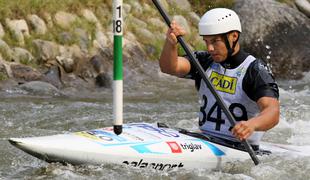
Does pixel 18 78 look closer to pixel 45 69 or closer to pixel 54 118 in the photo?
pixel 45 69

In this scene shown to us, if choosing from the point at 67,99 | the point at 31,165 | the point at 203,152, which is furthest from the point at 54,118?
the point at 203,152

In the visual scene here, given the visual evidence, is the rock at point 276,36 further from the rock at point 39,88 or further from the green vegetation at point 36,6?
the rock at point 39,88

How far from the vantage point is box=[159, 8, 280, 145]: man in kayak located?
18.2 feet

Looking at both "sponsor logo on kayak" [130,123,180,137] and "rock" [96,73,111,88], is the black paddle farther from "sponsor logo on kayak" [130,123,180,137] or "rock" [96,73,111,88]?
"rock" [96,73,111,88]

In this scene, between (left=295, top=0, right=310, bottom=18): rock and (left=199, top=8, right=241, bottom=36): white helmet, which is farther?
(left=295, top=0, right=310, bottom=18): rock

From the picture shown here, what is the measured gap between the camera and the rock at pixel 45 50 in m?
11.3

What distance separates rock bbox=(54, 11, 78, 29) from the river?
4.91 ft

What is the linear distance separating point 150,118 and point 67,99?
57.3 inches

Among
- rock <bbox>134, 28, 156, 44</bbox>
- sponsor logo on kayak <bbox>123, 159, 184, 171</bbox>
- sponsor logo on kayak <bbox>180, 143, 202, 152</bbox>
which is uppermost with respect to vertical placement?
rock <bbox>134, 28, 156, 44</bbox>

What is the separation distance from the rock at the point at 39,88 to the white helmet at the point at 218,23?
5.12 metres

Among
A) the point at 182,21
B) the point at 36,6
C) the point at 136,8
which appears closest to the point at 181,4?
the point at 182,21

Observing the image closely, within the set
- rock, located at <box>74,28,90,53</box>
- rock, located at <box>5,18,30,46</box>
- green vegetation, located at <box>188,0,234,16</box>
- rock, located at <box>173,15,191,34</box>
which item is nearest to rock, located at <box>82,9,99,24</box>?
rock, located at <box>74,28,90,53</box>

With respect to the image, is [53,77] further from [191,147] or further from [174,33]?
[191,147]

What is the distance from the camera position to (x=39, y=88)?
34.5 feet
